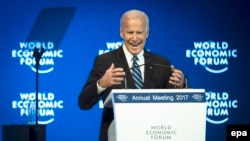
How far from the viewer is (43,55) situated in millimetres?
5672

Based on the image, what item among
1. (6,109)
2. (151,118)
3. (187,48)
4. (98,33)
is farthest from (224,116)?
(151,118)

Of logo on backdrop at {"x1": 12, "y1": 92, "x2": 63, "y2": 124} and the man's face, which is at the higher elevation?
the man's face

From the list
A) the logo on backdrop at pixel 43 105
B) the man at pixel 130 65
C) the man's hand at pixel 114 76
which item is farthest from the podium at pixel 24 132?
the man's hand at pixel 114 76

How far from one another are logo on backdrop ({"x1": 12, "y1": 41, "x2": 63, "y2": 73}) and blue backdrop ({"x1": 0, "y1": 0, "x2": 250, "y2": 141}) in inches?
0.4

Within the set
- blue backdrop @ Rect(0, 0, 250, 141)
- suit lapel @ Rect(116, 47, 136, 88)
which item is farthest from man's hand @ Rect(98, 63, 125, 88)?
blue backdrop @ Rect(0, 0, 250, 141)

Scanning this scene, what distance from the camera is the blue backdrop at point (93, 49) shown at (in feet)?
18.6

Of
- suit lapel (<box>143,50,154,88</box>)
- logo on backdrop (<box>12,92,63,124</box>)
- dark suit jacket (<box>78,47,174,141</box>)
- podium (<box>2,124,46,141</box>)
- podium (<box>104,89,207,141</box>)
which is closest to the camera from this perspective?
podium (<box>104,89,207,141</box>)

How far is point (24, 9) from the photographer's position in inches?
225

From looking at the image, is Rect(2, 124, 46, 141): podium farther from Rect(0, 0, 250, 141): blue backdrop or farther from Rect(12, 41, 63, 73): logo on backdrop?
Rect(12, 41, 63, 73): logo on backdrop

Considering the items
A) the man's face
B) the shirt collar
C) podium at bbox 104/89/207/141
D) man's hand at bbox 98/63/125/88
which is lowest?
podium at bbox 104/89/207/141

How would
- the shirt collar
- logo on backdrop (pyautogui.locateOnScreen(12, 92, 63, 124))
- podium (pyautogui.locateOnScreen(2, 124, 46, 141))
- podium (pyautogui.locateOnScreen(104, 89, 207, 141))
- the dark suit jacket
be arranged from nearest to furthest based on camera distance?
podium (pyautogui.locateOnScreen(104, 89, 207, 141)), the dark suit jacket, the shirt collar, podium (pyautogui.locateOnScreen(2, 124, 46, 141)), logo on backdrop (pyautogui.locateOnScreen(12, 92, 63, 124))

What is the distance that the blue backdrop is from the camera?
5.66 meters

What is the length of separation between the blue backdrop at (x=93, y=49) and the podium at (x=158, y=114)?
9.83ft

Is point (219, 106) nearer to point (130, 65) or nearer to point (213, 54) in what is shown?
point (213, 54)
